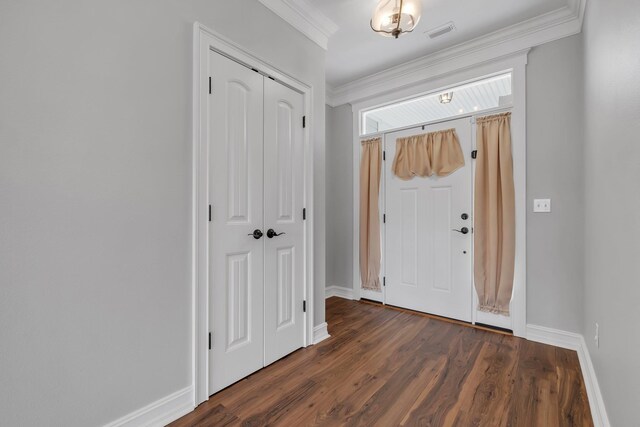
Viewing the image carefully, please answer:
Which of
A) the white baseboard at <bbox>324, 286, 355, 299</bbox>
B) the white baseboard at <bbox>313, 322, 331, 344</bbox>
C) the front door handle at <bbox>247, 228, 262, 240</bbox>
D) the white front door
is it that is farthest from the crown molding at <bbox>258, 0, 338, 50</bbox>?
the white baseboard at <bbox>324, 286, 355, 299</bbox>

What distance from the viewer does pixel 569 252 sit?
Answer: 98.8 inches

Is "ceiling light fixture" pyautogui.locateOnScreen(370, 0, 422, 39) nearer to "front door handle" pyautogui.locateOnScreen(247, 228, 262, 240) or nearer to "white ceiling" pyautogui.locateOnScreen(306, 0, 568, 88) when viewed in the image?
"white ceiling" pyautogui.locateOnScreen(306, 0, 568, 88)

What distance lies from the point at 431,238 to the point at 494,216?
0.69 m

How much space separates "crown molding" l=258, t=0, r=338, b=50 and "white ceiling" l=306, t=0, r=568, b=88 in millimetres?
46

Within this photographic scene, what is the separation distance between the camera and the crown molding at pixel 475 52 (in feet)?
8.22

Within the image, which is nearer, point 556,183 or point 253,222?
point 253,222

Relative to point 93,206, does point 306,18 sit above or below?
above

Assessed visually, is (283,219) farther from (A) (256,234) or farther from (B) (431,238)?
(B) (431,238)

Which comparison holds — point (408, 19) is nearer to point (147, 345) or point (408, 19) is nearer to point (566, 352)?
point (147, 345)

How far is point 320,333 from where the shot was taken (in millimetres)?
2674

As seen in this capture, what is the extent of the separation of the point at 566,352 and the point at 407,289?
4.84ft

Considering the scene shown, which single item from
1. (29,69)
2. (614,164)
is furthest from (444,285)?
(29,69)

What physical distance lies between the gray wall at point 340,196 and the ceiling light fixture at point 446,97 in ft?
3.87

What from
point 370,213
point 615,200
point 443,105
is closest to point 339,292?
point 370,213
